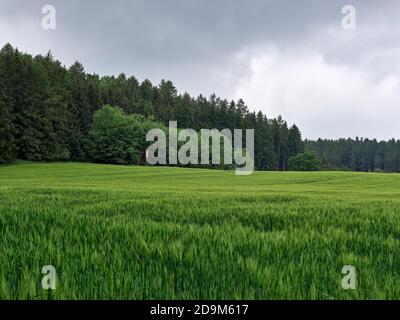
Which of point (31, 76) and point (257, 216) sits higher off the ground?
point (31, 76)

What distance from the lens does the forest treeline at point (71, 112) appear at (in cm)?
8025

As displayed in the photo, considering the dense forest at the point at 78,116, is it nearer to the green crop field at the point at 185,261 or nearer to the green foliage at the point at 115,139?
the green foliage at the point at 115,139

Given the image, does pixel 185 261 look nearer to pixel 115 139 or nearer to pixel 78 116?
pixel 115 139

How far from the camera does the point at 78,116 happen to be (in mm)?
106312

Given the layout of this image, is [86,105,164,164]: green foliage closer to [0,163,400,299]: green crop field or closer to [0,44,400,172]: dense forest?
[0,44,400,172]: dense forest

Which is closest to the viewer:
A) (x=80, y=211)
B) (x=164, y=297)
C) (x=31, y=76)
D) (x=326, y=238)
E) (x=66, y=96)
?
(x=164, y=297)

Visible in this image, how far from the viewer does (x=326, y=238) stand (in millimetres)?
6625

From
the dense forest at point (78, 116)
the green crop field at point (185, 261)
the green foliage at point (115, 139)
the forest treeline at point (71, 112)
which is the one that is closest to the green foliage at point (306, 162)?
the dense forest at point (78, 116)

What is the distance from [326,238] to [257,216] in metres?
3.34

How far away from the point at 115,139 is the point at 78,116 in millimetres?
13156

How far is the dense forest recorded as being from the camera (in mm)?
80375

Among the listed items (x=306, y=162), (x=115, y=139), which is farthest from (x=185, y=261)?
(x=306, y=162)
